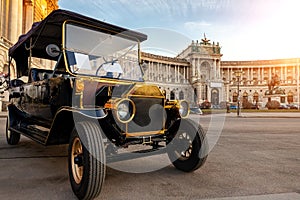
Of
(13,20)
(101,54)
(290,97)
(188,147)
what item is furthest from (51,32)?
(290,97)

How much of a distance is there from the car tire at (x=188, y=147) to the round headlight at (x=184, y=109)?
0.12 meters

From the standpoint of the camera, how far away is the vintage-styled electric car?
3363 mm

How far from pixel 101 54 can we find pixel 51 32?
117 cm

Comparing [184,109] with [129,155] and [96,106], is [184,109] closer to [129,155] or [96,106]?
[129,155]

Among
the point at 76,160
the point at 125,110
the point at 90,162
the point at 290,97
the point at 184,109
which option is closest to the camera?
the point at 90,162

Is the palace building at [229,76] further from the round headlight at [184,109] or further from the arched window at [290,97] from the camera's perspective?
the round headlight at [184,109]

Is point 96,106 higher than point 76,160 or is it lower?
higher

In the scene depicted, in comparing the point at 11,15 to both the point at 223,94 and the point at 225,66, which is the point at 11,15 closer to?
the point at 223,94

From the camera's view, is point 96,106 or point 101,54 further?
point 101,54

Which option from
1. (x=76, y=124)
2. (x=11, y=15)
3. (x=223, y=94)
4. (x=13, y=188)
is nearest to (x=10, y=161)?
(x=13, y=188)

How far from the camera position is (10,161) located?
5.32 m

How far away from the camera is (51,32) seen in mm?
5121

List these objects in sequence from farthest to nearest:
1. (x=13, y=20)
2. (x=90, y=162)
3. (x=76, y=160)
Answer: (x=13, y=20) < (x=76, y=160) < (x=90, y=162)

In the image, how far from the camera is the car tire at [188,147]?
14.3 feet
